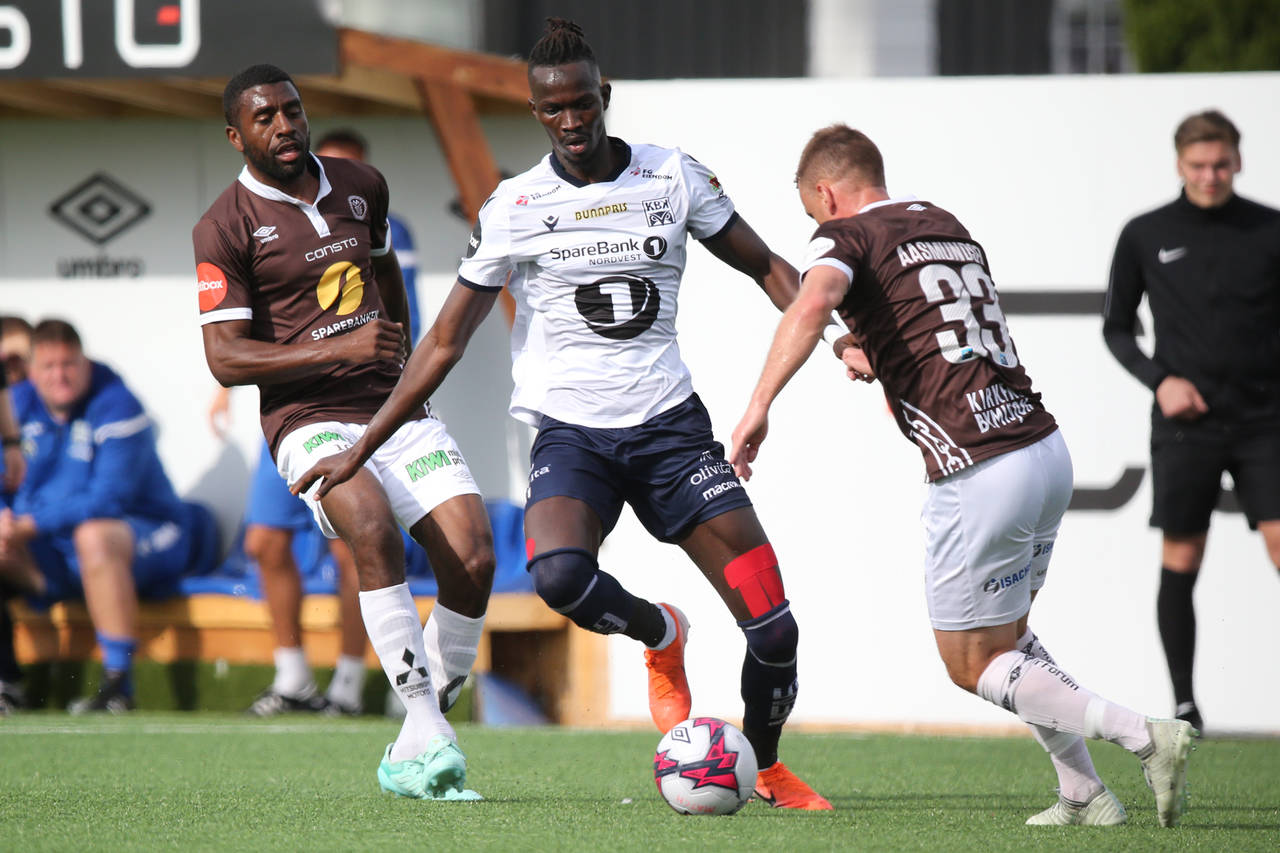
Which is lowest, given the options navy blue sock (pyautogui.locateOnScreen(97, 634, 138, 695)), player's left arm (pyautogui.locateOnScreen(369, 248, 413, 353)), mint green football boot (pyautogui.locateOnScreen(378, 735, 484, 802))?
navy blue sock (pyautogui.locateOnScreen(97, 634, 138, 695))

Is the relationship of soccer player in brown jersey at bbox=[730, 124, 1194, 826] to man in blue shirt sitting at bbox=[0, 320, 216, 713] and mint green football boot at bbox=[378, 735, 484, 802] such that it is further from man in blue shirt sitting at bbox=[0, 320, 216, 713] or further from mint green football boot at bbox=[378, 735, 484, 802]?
man in blue shirt sitting at bbox=[0, 320, 216, 713]

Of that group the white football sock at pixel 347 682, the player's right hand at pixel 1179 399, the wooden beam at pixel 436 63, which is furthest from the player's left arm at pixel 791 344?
the white football sock at pixel 347 682

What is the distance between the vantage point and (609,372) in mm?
5320

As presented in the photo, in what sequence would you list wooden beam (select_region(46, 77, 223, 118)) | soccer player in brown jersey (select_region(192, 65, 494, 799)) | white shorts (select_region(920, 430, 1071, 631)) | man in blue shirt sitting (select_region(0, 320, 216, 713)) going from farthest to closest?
man in blue shirt sitting (select_region(0, 320, 216, 713))
wooden beam (select_region(46, 77, 223, 118))
soccer player in brown jersey (select_region(192, 65, 494, 799))
white shorts (select_region(920, 430, 1071, 631))

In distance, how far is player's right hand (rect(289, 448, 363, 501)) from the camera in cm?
522

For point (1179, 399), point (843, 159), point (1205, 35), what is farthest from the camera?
point (1205, 35)

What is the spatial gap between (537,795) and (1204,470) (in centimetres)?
329

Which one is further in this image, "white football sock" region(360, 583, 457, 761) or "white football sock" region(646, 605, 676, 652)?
"white football sock" region(646, 605, 676, 652)

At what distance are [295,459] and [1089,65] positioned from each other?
16042 millimetres

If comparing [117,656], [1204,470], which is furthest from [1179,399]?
[117,656]

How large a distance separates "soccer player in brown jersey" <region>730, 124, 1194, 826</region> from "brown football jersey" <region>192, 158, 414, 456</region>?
1647 millimetres

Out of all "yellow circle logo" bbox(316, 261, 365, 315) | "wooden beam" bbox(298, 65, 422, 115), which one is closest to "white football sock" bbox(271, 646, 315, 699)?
"wooden beam" bbox(298, 65, 422, 115)

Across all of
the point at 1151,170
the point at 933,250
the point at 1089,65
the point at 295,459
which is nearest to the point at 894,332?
the point at 933,250

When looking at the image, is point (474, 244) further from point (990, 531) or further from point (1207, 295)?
point (1207, 295)
